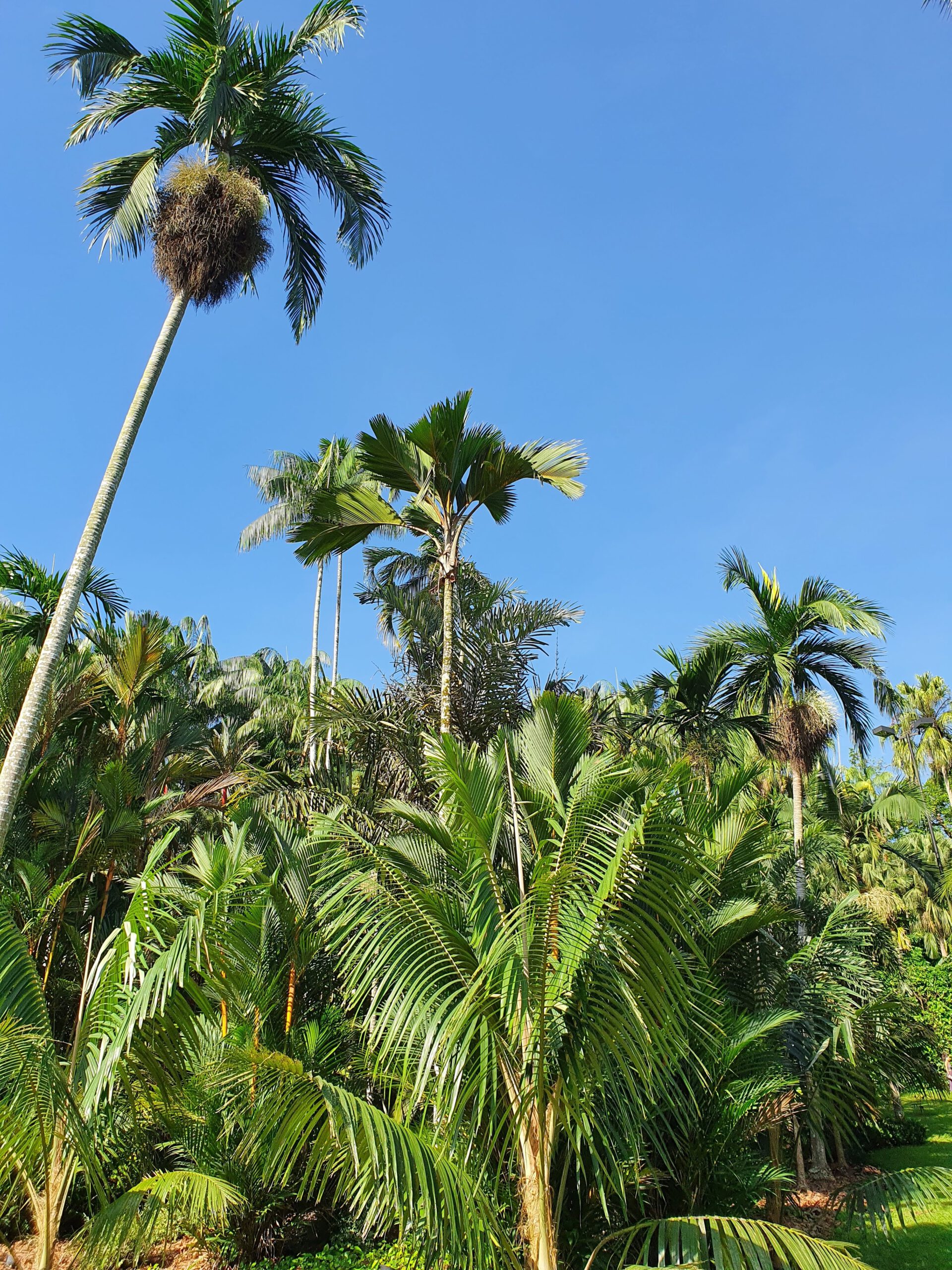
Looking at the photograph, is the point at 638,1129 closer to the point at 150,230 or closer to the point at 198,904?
the point at 198,904

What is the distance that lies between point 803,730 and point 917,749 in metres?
22.0

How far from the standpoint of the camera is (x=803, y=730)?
554 inches

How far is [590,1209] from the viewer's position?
6.20 m

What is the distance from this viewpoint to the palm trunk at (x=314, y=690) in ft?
32.0

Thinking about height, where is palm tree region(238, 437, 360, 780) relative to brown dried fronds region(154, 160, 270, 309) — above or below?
above

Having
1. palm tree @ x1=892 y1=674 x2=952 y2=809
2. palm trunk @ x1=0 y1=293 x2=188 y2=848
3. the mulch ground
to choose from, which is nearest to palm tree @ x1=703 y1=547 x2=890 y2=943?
the mulch ground

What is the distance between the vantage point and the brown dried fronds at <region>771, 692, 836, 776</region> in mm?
13977

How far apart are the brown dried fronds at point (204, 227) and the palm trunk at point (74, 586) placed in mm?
341

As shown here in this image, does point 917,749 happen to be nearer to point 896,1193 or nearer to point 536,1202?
point 896,1193

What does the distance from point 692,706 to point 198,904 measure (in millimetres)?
11905

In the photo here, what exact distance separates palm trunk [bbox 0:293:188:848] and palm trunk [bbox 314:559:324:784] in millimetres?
2587

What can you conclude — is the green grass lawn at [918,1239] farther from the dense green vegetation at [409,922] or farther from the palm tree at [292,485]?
the palm tree at [292,485]

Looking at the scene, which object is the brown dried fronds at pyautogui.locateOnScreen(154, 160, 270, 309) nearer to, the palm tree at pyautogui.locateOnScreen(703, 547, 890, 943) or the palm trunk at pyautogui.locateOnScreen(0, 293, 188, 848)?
the palm trunk at pyautogui.locateOnScreen(0, 293, 188, 848)

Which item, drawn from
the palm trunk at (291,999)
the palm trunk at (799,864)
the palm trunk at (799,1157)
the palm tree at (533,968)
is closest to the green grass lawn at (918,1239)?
the palm trunk at (799,1157)
